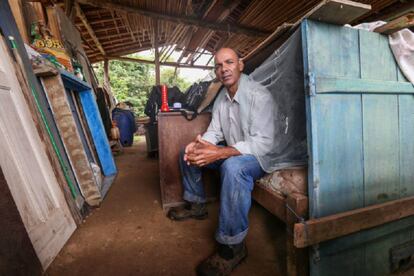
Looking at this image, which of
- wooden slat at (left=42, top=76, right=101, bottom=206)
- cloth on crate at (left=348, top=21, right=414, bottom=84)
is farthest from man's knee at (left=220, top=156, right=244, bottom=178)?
wooden slat at (left=42, top=76, right=101, bottom=206)

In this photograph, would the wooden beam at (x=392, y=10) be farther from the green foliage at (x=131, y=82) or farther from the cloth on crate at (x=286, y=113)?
the green foliage at (x=131, y=82)

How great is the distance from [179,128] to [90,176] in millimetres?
1114

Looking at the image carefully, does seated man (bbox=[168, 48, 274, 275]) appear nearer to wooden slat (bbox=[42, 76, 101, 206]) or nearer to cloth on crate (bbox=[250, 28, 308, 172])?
cloth on crate (bbox=[250, 28, 308, 172])

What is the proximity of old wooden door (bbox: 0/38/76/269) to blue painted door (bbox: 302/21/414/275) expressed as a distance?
168cm

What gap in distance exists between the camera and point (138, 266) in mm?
1439

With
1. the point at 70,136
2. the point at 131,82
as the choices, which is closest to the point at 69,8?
the point at 70,136

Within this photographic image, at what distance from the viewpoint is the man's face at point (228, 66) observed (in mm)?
1781

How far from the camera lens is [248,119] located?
168 centimetres

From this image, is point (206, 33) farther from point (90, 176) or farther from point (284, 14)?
point (90, 176)

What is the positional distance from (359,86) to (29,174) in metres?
2.16

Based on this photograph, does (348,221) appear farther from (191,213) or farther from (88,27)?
(88,27)

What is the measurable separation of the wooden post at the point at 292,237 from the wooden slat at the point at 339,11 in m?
0.95

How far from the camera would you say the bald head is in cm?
178

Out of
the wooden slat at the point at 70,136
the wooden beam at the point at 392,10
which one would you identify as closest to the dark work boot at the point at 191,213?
the wooden slat at the point at 70,136
